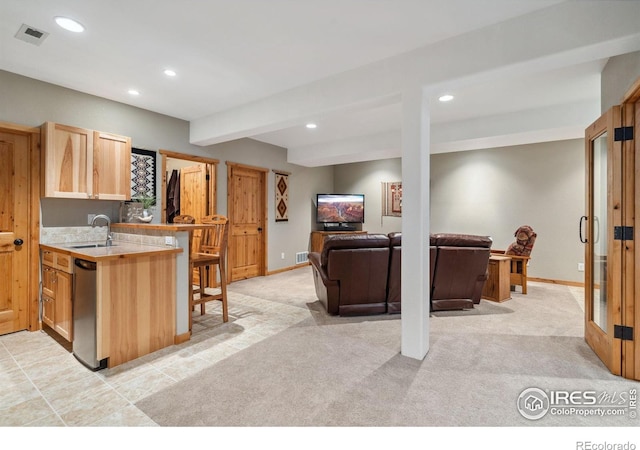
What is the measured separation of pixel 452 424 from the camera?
170cm

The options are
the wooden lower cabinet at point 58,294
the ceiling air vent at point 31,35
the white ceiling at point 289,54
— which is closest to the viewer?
the white ceiling at point 289,54

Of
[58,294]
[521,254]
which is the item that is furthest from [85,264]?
[521,254]

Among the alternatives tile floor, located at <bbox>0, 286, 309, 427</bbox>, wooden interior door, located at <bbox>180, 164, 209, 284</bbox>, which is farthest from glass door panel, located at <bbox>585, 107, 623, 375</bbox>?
wooden interior door, located at <bbox>180, 164, 209, 284</bbox>

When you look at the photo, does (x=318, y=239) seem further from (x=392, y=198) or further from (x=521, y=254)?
(x=521, y=254)

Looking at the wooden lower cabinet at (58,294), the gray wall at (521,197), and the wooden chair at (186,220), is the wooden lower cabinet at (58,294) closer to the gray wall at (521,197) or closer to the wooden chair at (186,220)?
the wooden chair at (186,220)

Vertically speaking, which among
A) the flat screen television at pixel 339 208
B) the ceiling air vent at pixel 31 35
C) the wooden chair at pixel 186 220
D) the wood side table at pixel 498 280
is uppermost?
the ceiling air vent at pixel 31 35

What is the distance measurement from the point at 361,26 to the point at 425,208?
1459 mm

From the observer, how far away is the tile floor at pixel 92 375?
1.77 meters

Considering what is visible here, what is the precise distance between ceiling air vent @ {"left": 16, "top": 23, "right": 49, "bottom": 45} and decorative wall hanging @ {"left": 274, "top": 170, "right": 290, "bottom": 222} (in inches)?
157

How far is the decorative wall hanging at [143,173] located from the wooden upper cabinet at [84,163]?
0.99ft

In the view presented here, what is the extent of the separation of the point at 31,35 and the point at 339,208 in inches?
231

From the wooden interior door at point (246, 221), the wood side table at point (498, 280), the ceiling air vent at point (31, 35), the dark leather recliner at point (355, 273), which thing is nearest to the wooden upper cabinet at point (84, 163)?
the ceiling air vent at point (31, 35)
